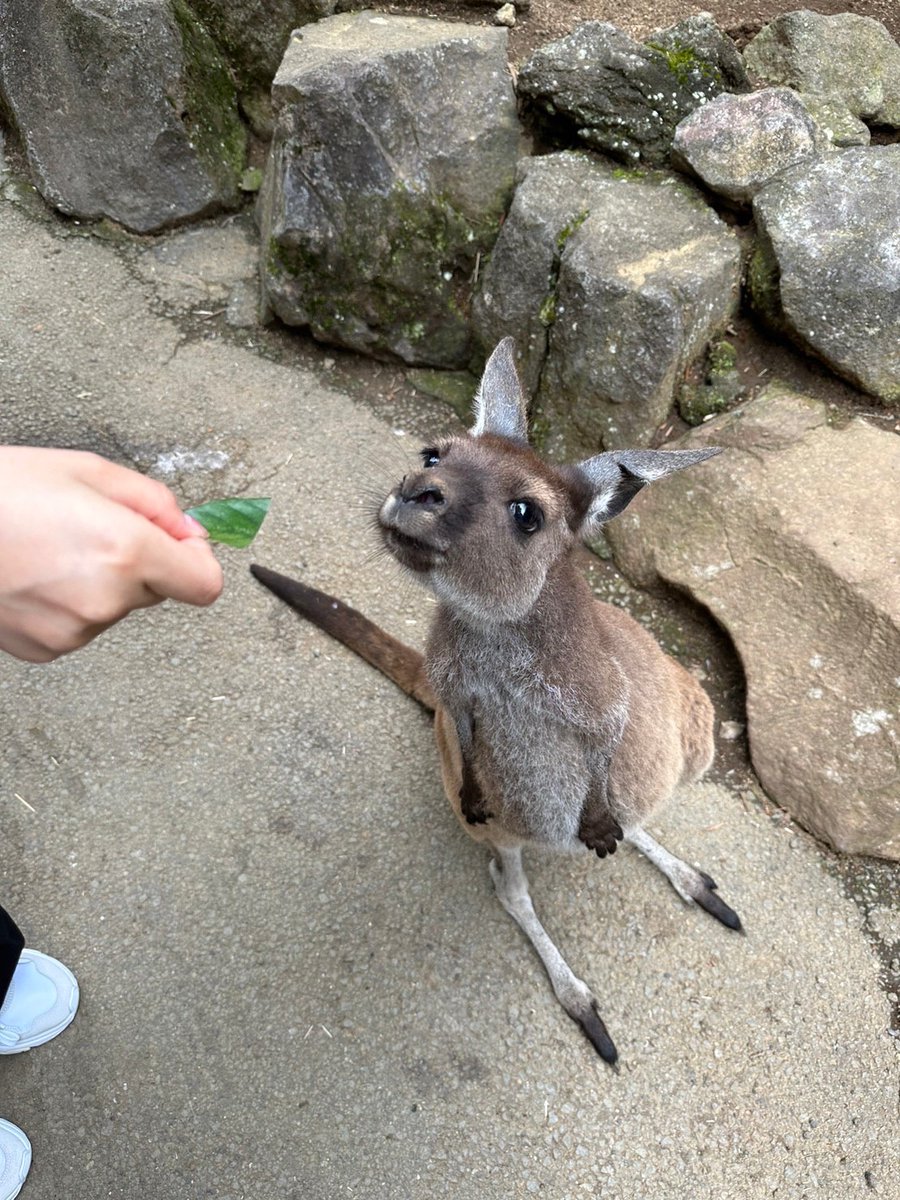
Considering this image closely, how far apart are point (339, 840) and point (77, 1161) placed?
Answer: 3.70 feet

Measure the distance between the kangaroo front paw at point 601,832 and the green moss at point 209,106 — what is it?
414 centimetres

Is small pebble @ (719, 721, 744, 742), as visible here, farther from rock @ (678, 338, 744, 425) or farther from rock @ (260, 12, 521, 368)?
rock @ (260, 12, 521, 368)

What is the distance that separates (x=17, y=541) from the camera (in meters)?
1.12

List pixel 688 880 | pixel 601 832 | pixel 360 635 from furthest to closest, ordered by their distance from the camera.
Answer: pixel 360 635 < pixel 688 880 < pixel 601 832

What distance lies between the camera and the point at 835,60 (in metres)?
3.85

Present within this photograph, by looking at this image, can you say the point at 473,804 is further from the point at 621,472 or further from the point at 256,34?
the point at 256,34

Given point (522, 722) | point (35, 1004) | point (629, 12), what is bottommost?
point (35, 1004)

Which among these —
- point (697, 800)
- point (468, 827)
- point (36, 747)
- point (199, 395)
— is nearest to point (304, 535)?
point (199, 395)

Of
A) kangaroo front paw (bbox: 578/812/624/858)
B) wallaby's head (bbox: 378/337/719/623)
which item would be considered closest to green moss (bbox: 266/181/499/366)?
wallaby's head (bbox: 378/337/719/623)

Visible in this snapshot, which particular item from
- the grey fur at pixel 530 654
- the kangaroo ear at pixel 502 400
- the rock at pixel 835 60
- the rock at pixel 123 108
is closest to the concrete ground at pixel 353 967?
the grey fur at pixel 530 654

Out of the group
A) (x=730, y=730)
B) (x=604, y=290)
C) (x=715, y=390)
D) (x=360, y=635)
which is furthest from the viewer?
(x=715, y=390)

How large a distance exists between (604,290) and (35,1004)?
3.21m

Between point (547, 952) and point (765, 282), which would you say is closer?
point (547, 952)

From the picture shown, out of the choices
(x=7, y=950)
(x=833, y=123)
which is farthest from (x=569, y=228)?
(x=7, y=950)
